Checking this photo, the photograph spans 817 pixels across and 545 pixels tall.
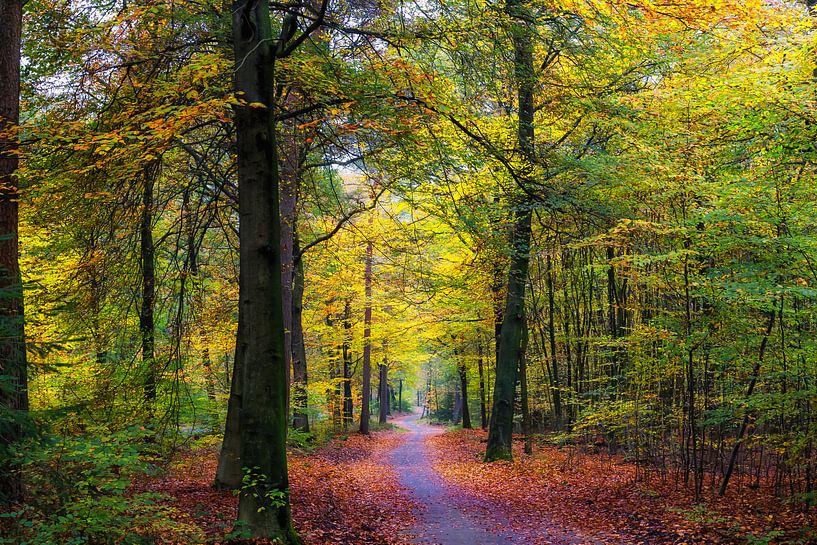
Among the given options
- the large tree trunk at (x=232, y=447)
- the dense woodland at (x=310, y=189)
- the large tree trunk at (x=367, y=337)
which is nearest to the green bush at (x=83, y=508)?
the dense woodland at (x=310, y=189)

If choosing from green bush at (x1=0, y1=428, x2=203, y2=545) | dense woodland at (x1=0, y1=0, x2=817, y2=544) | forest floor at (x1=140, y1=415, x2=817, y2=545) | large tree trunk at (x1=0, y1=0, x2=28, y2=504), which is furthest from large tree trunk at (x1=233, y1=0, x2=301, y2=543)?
large tree trunk at (x1=0, y1=0, x2=28, y2=504)

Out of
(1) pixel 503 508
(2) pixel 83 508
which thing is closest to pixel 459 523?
(1) pixel 503 508

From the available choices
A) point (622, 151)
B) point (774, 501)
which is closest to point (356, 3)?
point (622, 151)

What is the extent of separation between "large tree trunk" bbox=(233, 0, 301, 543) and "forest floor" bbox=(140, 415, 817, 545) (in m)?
0.62

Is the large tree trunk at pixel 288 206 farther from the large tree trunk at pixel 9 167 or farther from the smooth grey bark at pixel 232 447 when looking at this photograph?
Result: the large tree trunk at pixel 9 167

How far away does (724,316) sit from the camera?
857 centimetres

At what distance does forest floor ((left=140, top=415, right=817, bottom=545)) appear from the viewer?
7.34 m

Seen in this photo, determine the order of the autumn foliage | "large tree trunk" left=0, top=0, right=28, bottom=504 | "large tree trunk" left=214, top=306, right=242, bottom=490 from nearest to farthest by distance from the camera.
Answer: "large tree trunk" left=0, top=0, right=28, bottom=504
the autumn foliage
"large tree trunk" left=214, top=306, right=242, bottom=490

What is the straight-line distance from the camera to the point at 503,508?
10055 mm

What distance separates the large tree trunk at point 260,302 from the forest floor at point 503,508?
623 mm

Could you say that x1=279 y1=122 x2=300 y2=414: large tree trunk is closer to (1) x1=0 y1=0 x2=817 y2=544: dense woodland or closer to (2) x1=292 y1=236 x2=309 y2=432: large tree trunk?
(1) x1=0 y1=0 x2=817 y2=544: dense woodland

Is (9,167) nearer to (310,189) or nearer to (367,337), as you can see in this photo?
(310,189)

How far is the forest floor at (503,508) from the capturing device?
7340 millimetres

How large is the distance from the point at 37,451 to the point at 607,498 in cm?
885
